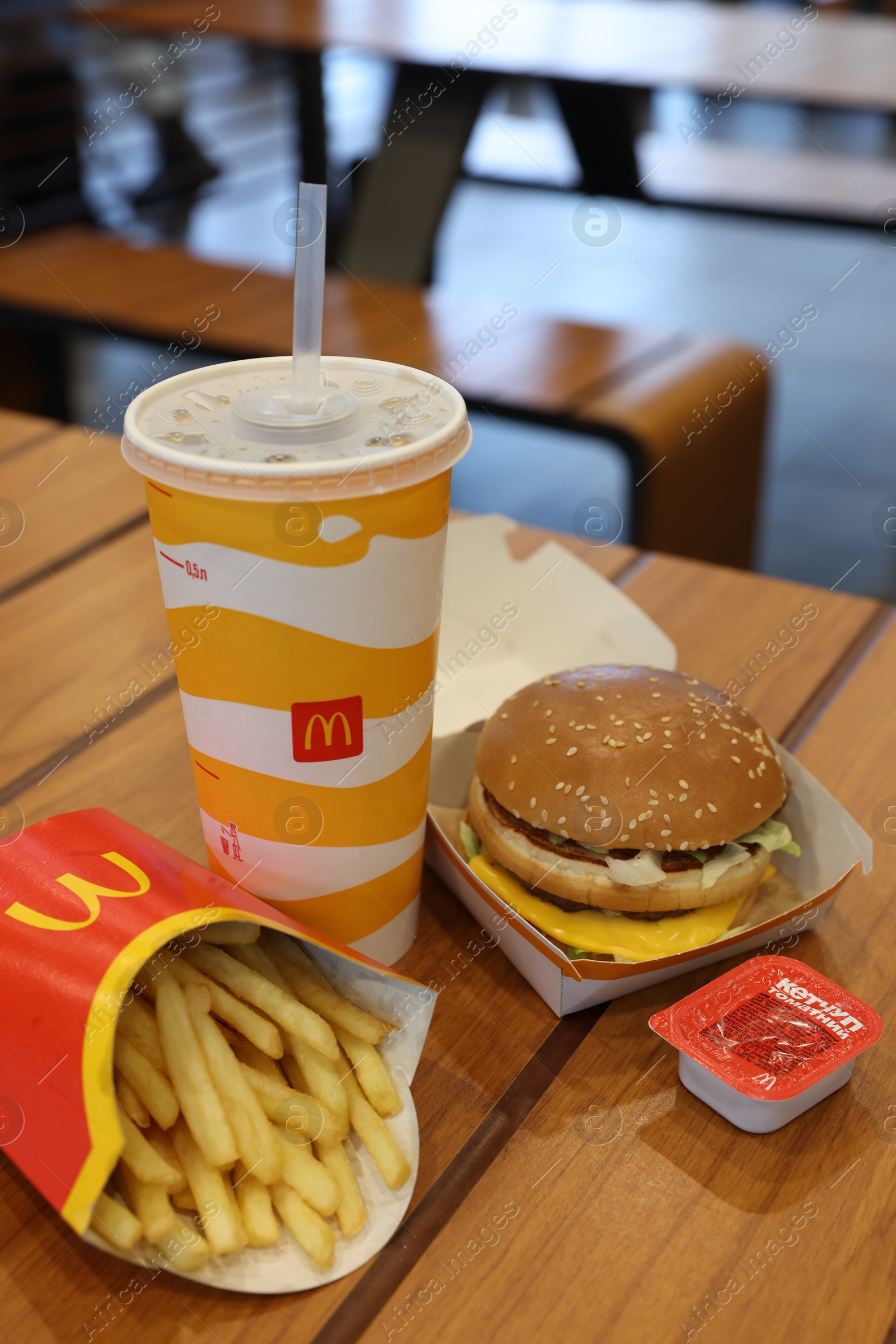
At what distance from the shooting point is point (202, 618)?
2.99 feet

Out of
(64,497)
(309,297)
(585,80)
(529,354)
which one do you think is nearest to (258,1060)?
(309,297)

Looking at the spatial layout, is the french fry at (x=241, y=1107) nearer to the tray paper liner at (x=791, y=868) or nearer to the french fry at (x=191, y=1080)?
the french fry at (x=191, y=1080)

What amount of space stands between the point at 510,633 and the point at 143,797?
529 millimetres

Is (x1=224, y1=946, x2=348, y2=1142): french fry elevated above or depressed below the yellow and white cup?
below

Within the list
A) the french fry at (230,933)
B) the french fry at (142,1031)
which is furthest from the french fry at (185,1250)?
the french fry at (230,933)

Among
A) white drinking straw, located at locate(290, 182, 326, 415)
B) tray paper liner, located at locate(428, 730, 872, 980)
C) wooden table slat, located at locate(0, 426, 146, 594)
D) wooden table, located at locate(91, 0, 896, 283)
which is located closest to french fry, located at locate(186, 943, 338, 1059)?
tray paper liner, located at locate(428, 730, 872, 980)

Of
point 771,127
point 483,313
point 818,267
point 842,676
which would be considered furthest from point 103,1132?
point 771,127

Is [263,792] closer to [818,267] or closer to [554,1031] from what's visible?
[554,1031]

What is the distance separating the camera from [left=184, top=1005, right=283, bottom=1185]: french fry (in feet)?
2.60

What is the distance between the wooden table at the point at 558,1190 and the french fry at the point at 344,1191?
4 cm

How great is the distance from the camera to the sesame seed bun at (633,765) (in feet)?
3.39

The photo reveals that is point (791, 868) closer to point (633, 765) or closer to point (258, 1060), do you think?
point (633, 765)

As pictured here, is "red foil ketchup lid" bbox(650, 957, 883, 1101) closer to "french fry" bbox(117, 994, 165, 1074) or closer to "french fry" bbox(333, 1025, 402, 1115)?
"french fry" bbox(333, 1025, 402, 1115)

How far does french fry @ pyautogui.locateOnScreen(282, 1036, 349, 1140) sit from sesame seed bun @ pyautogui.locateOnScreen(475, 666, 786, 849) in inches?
11.9
